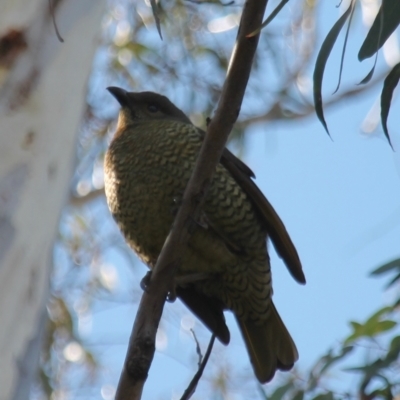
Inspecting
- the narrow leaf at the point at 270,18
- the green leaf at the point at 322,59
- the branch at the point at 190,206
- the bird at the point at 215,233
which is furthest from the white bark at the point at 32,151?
the bird at the point at 215,233

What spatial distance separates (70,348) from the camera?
547 centimetres

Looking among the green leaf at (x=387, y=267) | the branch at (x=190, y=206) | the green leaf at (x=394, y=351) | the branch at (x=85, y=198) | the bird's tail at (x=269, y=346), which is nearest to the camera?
the branch at (x=190, y=206)

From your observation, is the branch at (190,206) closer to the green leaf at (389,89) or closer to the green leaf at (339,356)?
the green leaf at (389,89)

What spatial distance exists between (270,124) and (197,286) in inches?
122

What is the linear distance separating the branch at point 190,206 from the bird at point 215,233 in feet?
3.03

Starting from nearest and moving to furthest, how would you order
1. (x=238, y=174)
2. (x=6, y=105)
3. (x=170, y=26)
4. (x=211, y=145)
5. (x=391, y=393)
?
(x=6, y=105), (x=211, y=145), (x=391, y=393), (x=238, y=174), (x=170, y=26)

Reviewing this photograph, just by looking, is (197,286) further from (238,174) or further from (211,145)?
(211,145)

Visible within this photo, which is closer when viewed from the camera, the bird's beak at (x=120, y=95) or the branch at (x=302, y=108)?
the bird's beak at (x=120, y=95)

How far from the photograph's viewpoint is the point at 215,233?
11.0 feet

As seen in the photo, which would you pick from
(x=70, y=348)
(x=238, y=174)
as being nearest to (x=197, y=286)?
(x=238, y=174)

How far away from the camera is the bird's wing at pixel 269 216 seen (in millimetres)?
3309

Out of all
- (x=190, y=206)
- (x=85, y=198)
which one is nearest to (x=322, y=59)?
(x=190, y=206)

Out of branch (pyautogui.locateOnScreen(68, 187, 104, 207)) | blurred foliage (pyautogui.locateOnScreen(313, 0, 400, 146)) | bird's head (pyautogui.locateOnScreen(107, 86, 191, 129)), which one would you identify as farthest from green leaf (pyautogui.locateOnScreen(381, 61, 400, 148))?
branch (pyautogui.locateOnScreen(68, 187, 104, 207))

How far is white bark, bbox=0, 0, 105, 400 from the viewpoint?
1.86m
